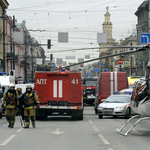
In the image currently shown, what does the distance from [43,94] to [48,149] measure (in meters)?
12.0

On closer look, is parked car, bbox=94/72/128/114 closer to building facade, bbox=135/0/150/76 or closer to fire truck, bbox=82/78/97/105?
fire truck, bbox=82/78/97/105

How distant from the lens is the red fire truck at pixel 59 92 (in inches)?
893

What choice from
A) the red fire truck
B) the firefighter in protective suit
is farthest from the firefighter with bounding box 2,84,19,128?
the red fire truck

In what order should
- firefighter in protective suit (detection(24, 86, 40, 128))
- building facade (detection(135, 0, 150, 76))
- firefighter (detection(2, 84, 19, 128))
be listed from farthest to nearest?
building facade (detection(135, 0, 150, 76)) < firefighter (detection(2, 84, 19, 128)) < firefighter in protective suit (detection(24, 86, 40, 128))

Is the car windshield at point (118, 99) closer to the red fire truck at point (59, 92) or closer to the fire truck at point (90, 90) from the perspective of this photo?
the red fire truck at point (59, 92)

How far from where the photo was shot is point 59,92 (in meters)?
23.0

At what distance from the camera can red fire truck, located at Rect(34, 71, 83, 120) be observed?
22688 mm

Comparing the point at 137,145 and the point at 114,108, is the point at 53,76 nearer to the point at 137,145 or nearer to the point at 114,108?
the point at 114,108

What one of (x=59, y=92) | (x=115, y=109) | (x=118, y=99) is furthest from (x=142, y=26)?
(x=59, y=92)

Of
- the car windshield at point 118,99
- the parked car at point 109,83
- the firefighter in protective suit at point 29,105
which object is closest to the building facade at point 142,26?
the parked car at point 109,83

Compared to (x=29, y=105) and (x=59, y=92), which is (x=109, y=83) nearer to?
(x=59, y=92)

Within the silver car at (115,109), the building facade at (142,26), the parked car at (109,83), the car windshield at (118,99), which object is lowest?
the silver car at (115,109)

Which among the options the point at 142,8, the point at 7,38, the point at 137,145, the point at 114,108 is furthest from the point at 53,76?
the point at 142,8

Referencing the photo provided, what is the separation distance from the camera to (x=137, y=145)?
11805 mm
